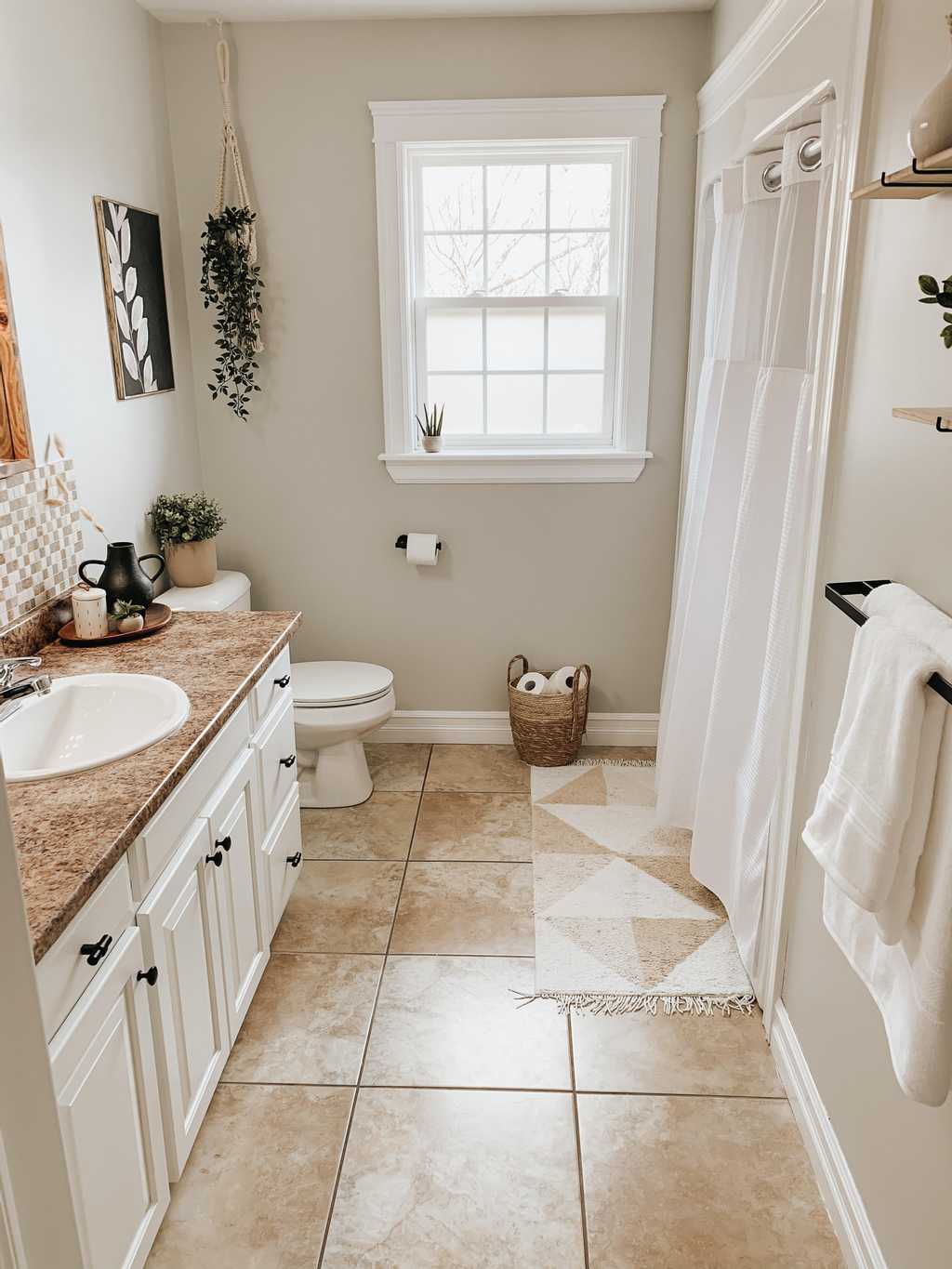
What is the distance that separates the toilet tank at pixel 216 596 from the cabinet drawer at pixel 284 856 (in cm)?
70

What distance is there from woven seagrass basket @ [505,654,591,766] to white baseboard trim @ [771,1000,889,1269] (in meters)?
1.49

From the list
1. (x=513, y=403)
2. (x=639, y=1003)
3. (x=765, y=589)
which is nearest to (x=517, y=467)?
(x=513, y=403)

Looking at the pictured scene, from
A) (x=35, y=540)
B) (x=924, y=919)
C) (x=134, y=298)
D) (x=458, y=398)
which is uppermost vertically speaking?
(x=134, y=298)

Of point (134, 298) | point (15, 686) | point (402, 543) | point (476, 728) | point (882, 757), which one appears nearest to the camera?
point (882, 757)

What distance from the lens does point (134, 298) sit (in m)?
3.04

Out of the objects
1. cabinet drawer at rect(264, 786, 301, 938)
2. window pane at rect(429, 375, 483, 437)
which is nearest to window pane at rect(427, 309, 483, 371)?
window pane at rect(429, 375, 483, 437)

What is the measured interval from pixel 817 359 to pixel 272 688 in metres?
1.49

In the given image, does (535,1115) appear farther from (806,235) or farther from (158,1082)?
(806,235)

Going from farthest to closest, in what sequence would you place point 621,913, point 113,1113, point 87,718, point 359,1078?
point 621,913, point 359,1078, point 87,718, point 113,1113

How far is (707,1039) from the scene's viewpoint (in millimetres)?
2336

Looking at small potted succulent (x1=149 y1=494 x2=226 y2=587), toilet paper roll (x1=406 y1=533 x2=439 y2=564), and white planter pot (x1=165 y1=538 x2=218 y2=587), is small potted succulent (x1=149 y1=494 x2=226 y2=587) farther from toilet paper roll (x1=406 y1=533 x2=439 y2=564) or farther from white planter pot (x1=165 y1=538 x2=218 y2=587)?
toilet paper roll (x1=406 y1=533 x2=439 y2=564)

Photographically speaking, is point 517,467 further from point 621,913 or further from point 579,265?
point 621,913

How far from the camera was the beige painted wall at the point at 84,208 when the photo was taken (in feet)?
7.82

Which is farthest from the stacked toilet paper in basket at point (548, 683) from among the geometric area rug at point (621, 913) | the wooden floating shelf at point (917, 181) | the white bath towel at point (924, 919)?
the wooden floating shelf at point (917, 181)
